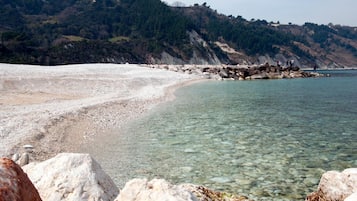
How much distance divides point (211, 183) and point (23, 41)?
124892 mm

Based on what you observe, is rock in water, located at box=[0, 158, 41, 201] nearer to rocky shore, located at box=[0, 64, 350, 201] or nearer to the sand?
rocky shore, located at box=[0, 64, 350, 201]

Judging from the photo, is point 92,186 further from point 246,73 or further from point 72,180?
point 246,73

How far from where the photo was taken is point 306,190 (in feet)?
36.1

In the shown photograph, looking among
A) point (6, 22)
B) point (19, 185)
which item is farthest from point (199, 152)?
point (6, 22)

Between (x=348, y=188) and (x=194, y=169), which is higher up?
(x=348, y=188)

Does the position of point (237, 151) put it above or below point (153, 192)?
below

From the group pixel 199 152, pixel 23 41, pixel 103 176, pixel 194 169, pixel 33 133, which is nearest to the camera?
pixel 103 176

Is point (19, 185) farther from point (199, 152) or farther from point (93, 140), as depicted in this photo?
point (93, 140)

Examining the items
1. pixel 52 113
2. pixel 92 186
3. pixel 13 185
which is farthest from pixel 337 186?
pixel 52 113

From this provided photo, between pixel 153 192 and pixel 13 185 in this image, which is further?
pixel 153 192

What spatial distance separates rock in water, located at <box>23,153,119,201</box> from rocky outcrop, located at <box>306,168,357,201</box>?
5.40 m

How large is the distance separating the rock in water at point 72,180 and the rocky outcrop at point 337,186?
540cm

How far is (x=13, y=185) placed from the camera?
399 centimetres

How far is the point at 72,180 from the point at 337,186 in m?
6.41
